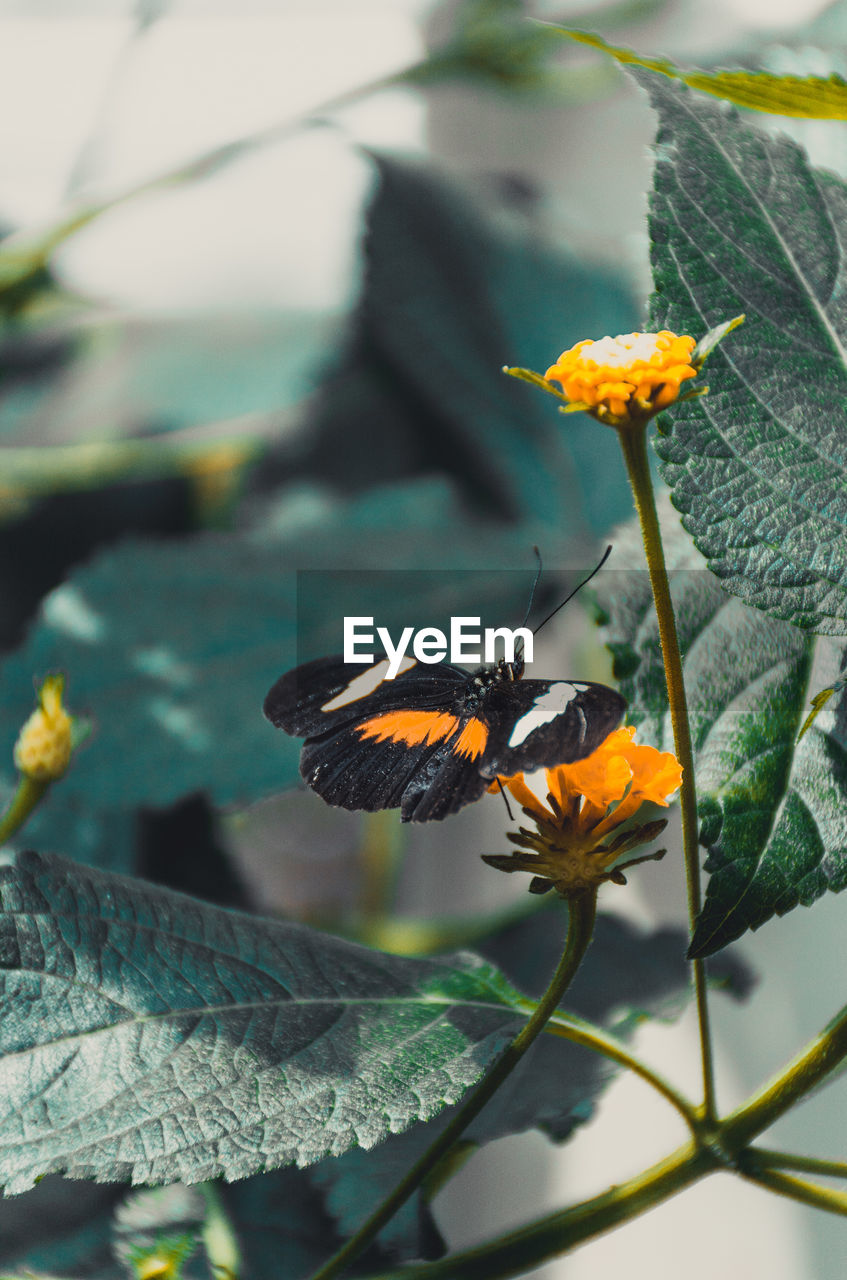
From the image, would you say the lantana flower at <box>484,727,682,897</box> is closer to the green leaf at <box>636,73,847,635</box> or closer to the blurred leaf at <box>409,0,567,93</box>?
the green leaf at <box>636,73,847,635</box>

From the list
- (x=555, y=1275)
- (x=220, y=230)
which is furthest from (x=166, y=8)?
(x=555, y=1275)

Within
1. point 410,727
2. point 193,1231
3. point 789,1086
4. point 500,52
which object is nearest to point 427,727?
point 410,727

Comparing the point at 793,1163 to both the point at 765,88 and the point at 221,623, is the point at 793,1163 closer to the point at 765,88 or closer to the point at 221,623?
the point at 765,88

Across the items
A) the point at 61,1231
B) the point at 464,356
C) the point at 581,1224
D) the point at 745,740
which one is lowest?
the point at 61,1231

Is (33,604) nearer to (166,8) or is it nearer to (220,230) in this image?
(220,230)

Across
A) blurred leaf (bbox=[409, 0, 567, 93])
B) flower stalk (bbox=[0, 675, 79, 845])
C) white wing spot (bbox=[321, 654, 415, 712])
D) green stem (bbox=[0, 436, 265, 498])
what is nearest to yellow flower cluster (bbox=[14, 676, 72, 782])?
flower stalk (bbox=[0, 675, 79, 845])

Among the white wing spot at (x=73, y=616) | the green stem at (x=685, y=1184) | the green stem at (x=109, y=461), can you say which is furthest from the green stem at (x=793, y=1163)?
the green stem at (x=109, y=461)
